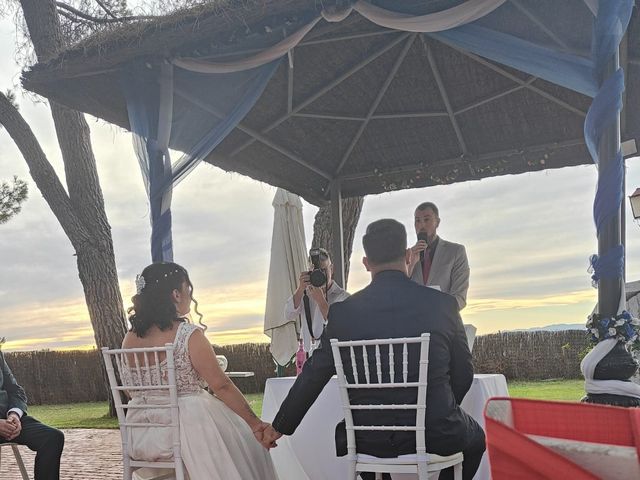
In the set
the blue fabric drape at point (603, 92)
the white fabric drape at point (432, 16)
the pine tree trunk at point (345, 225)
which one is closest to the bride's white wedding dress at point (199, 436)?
the blue fabric drape at point (603, 92)

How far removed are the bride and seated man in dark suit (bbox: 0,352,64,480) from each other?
2.64 feet

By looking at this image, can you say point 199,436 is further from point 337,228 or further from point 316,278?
point 337,228

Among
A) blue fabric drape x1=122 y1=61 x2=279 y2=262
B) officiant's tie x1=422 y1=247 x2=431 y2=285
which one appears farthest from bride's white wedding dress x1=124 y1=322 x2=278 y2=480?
officiant's tie x1=422 y1=247 x2=431 y2=285

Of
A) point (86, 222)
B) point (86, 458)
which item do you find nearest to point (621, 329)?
point (86, 458)

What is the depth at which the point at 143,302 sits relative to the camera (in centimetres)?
312

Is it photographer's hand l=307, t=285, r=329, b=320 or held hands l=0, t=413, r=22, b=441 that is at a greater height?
photographer's hand l=307, t=285, r=329, b=320

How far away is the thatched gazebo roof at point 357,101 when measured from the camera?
457 cm

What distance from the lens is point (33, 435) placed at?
144 inches

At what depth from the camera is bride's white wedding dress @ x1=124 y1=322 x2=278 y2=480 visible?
291 centimetres

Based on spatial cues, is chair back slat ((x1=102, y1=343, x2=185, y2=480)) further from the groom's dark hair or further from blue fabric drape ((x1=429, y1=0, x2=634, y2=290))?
blue fabric drape ((x1=429, y1=0, x2=634, y2=290))

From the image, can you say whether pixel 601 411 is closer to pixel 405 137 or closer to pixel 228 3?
pixel 228 3

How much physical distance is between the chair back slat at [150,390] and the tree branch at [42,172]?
22.5 ft

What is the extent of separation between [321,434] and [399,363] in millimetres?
1008

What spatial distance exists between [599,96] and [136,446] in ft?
9.71
